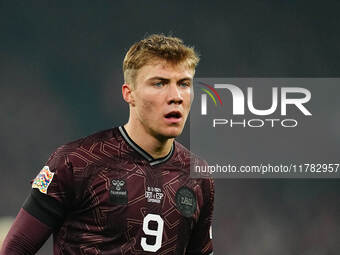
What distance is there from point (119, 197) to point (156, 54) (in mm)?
917

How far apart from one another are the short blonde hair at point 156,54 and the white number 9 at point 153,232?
85 centimetres

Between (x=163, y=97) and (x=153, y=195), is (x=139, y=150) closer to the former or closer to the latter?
(x=153, y=195)

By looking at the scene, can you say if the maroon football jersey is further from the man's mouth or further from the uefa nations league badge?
the man's mouth

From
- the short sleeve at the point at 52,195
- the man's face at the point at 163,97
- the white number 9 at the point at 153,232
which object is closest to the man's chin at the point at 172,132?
the man's face at the point at 163,97

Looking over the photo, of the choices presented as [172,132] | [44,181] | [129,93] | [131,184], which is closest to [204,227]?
[131,184]

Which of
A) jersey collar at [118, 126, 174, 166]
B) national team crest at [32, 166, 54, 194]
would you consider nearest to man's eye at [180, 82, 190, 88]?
jersey collar at [118, 126, 174, 166]

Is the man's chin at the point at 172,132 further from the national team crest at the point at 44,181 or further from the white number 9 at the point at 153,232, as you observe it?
the national team crest at the point at 44,181

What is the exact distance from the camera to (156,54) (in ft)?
11.3

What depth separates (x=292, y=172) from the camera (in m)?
11.3

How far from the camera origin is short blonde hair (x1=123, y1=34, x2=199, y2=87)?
344 cm

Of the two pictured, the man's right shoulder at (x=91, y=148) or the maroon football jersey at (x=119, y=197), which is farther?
the man's right shoulder at (x=91, y=148)

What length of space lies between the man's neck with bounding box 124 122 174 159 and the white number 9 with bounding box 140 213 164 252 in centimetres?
42

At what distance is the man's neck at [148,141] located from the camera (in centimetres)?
355

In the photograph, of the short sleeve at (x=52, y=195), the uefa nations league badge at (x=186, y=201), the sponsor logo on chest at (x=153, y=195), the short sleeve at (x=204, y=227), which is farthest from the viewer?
the short sleeve at (x=204, y=227)
